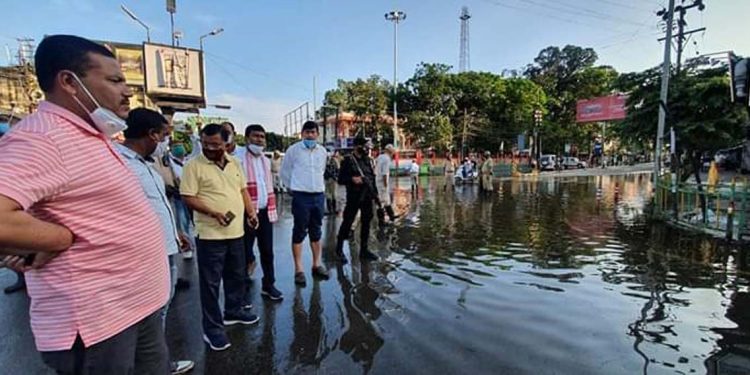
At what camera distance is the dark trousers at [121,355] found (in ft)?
4.72

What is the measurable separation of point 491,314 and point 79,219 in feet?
11.5

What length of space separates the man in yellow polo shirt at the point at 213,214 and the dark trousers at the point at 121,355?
151 cm

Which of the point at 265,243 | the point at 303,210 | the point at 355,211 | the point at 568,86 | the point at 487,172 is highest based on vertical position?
the point at 568,86

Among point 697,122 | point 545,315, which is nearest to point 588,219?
point 697,122

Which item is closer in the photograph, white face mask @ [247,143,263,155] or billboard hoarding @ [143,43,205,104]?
white face mask @ [247,143,263,155]

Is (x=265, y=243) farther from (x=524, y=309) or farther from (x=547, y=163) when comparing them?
(x=547, y=163)

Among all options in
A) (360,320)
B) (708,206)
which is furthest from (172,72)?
(708,206)

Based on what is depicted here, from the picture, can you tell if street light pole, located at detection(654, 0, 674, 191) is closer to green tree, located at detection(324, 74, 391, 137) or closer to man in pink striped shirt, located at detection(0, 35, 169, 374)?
man in pink striped shirt, located at detection(0, 35, 169, 374)

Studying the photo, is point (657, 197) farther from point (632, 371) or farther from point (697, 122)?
point (632, 371)

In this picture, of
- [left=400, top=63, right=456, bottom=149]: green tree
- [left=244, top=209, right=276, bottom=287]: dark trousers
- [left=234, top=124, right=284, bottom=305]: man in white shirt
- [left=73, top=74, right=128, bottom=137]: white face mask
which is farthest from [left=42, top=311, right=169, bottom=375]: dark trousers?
[left=400, top=63, right=456, bottom=149]: green tree

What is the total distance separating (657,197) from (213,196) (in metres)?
10.6

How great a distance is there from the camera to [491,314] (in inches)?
159

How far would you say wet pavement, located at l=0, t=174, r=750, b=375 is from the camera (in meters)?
3.08

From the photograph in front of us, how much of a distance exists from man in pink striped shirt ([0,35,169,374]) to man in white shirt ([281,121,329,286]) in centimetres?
315
